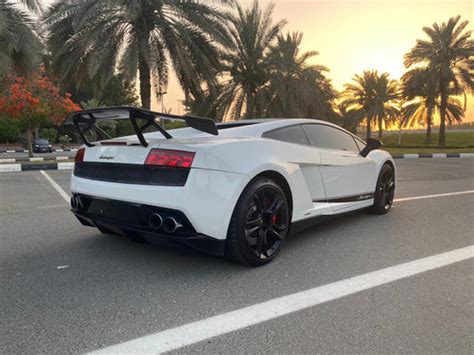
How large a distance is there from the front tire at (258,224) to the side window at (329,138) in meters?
1.02

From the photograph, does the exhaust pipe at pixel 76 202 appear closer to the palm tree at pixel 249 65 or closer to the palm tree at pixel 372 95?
the palm tree at pixel 249 65

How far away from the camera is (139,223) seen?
3.04 meters

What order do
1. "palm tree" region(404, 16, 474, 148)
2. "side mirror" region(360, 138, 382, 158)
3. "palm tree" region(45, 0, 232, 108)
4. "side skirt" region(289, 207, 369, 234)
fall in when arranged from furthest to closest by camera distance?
"palm tree" region(404, 16, 474, 148) → "palm tree" region(45, 0, 232, 108) → "side mirror" region(360, 138, 382, 158) → "side skirt" region(289, 207, 369, 234)

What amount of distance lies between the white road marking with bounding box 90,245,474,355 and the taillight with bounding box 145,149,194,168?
1.11 metres

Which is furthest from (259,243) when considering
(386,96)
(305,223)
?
(386,96)

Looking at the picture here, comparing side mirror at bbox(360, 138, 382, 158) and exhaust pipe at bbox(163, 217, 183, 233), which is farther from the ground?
side mirror at bbox(360, 138, 382, 158)

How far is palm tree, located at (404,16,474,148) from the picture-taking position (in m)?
28.2

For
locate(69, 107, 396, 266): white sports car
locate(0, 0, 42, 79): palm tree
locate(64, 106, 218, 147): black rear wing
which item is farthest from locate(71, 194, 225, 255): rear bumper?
locate(0, 0, 42, 79): palm tree

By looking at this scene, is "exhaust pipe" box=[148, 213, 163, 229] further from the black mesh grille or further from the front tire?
the front tire

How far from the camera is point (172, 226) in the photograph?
285cm

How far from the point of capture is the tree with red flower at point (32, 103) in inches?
707

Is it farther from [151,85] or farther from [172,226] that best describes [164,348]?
[151,85]

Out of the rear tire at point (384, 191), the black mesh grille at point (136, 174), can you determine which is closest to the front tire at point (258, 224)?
the black mesh grille at point (136, 174)

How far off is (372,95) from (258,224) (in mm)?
37953
